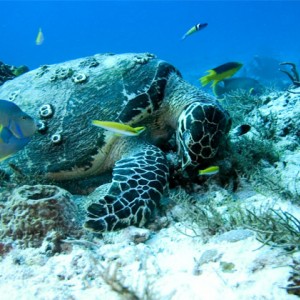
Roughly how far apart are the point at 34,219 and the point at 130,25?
5442 inches

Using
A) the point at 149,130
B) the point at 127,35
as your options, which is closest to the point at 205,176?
the point at 149,130

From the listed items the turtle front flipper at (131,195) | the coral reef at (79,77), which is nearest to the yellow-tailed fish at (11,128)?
the turtle front flipper at (131,195)

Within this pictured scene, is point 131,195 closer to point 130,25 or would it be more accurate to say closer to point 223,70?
point 223,70

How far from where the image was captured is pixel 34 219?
2617 mm

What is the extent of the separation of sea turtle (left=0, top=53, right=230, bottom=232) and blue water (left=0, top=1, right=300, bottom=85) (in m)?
69.4

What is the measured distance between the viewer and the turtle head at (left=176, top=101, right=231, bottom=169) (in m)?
3.46

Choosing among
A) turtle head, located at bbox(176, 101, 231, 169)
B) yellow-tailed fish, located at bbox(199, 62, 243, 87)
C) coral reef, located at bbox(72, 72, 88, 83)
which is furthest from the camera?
yellow-tailed fish, located at bbox(199, 62, 243, 87)

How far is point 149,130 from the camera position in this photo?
13.8ft

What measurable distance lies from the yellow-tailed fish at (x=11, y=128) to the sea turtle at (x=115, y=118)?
1051mm

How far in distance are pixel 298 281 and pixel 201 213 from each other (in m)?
1.07

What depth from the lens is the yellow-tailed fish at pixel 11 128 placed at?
2.65 m

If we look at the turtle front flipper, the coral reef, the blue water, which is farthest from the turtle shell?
the blue water

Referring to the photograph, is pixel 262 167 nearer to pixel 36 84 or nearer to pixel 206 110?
pixel 206 110

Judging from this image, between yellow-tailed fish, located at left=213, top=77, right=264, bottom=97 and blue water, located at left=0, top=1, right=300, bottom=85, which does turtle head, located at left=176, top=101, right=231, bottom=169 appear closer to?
yellow-tailed fish, located at left=213, top=77, right=264, bottom=97
